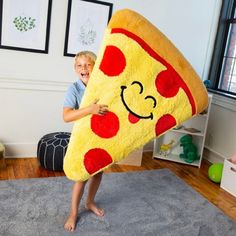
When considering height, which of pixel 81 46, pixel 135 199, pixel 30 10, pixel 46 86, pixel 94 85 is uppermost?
pixel 30 10

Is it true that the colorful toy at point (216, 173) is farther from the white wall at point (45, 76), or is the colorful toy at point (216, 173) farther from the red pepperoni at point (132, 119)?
the red pepperoni at point (132, 119)

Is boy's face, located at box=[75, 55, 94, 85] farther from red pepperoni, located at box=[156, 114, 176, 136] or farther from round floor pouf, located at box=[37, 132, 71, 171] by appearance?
round floor pouf, located at box=[37, 132, 71, 171]

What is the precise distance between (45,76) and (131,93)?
1.41 meters

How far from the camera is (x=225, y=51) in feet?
10.8

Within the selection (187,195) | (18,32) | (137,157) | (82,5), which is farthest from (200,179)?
(18,32)

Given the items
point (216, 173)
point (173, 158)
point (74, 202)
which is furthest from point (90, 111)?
point (173, 158)

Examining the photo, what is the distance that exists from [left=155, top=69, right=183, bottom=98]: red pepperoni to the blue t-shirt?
488 millimetres

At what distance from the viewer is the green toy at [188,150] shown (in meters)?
3.07

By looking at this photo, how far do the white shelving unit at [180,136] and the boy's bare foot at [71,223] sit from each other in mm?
1505

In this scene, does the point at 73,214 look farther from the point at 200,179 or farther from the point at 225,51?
the point at 225,51

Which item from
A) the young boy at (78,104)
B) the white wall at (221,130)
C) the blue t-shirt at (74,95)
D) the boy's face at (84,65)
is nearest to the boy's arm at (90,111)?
the young boy at (78,104)

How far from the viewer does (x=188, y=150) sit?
123 inches

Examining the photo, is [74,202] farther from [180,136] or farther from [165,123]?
[180,136]

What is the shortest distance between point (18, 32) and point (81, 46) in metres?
0.57
